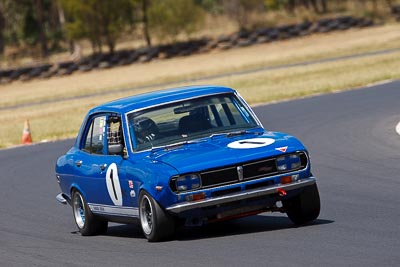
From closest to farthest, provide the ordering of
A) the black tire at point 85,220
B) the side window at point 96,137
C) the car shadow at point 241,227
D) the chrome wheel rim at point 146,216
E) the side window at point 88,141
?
the chrome wheel rim at point 146,216 → the car shadow at point 241,227 → the side window at point 96,137 → the black tire at point 85,220 → the side window at point 88,141

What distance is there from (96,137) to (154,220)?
2.06 meters

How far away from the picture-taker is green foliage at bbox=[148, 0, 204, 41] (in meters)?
66.7

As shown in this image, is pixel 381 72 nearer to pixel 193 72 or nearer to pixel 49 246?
pixel 193 72

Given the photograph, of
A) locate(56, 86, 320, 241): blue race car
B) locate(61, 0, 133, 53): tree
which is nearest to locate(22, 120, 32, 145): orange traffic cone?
locate(56, 86, 320, 241): blue race car

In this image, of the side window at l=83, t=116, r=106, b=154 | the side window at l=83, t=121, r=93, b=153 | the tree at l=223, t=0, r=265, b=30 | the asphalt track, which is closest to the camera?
the asphalt track

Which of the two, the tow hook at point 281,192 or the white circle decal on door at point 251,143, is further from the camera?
the white circle decal on door at point 251,143

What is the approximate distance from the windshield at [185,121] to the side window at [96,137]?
25.2 inches

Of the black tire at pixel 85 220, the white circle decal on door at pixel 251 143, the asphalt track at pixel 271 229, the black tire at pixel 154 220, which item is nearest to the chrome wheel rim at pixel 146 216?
the black tire at pixel 154 220

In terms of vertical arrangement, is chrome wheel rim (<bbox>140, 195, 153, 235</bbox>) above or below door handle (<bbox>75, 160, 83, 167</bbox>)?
below

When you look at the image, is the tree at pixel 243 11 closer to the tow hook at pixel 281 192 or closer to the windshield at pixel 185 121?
the windshield at pixel 185 121

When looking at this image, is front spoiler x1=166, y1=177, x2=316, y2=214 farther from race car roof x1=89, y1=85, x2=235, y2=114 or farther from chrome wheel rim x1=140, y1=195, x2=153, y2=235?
race car roof x1=89, y1=85, x2=235, y2=114

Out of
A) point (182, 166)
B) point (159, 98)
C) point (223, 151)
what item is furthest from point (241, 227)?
point (159, 98)

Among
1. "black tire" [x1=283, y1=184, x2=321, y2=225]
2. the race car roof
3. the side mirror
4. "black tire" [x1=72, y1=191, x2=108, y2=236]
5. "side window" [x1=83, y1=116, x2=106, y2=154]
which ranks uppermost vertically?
the race car roof

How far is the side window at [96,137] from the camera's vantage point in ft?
34.9
